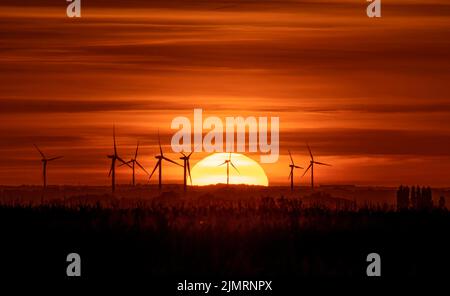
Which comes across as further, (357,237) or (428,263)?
(357,237)

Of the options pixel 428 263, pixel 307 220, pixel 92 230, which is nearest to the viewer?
pixel 428 263

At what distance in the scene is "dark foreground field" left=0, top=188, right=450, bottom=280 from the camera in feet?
166

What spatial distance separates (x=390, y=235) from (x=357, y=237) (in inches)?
→ 53.4

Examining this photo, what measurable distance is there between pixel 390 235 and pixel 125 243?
11118mm

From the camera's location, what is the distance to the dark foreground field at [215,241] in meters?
50.7

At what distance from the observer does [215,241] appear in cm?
5491

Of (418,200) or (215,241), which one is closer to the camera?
(215,241)

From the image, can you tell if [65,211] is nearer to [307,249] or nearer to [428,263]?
[307,249]

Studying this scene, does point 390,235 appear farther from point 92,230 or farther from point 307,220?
point 92,230

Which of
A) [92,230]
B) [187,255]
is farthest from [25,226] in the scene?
[187,255]

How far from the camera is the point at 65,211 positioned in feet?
203

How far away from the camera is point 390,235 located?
2274 inches
